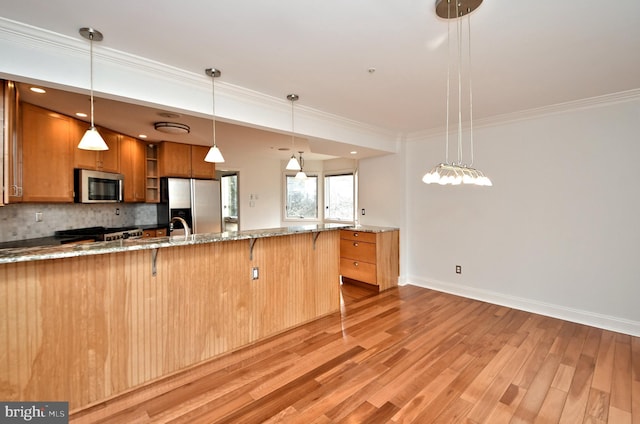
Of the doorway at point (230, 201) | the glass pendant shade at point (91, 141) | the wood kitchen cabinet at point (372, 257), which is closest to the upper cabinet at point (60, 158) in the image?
the glass pendant shade at point (91, 141)

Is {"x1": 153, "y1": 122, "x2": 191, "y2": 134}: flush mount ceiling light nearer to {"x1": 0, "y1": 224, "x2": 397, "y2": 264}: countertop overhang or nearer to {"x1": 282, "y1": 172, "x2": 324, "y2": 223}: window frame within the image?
{"x1": 0, "y1": 224, "x2": 397, "y2": 264}: countertop overhang

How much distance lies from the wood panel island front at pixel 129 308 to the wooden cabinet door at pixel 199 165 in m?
3.15

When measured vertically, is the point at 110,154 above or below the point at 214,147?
above

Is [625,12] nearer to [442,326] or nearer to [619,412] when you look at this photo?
[619,412]

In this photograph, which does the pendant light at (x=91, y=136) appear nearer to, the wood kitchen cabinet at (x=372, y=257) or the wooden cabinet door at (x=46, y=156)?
the wooden cabinet door at (x=46, y=156)

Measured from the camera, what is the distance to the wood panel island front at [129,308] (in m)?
1.73

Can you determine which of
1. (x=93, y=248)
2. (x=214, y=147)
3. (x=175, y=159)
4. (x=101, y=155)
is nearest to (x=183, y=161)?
(x=175, y=159)

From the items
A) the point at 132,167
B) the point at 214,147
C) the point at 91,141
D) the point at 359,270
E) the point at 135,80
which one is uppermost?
the point at 135,80

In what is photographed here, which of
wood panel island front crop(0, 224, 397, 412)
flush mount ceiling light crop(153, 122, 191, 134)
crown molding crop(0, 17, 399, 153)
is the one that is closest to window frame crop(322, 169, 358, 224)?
crown molding crop(0, 17, 399, 153)

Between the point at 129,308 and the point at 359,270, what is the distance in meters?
3.22

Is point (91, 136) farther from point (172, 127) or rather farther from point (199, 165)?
point (199, 165)

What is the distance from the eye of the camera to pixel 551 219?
338cm

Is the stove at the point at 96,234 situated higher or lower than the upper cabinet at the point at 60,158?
lower

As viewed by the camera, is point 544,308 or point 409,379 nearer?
point 409,379
